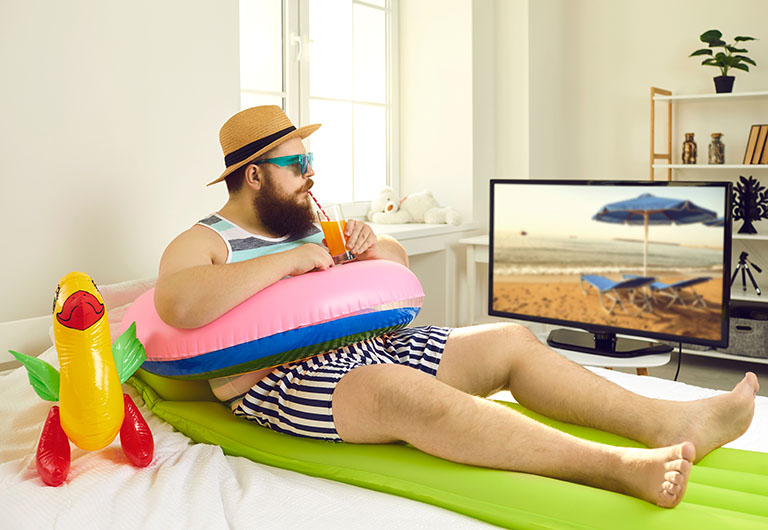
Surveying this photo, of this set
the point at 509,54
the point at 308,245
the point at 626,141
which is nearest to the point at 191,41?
the point at 308,245

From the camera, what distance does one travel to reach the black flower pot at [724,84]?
3623 mm

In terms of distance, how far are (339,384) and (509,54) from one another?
2859 mm

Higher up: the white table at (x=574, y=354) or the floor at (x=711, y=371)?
the white table at (x=574, y=354)

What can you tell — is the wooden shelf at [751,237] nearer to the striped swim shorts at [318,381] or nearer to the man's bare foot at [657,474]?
the striped swim shorts at [318,381]

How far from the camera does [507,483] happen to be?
1.18 meters

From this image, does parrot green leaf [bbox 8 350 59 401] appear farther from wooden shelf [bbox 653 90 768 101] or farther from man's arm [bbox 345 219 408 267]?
wooden shelf [bbox 653 90 768 101]

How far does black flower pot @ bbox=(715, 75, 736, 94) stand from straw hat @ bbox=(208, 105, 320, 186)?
269 cm

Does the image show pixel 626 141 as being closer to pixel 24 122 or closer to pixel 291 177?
pixel 291 177

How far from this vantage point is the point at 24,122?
1849 millimetres

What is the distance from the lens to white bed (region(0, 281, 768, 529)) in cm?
112

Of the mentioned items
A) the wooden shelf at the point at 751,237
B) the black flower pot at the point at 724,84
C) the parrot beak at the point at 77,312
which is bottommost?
the parrot beak at the point at 77,312

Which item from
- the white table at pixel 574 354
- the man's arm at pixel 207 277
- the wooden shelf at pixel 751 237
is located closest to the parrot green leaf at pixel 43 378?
the man's arm at pixel 207 277

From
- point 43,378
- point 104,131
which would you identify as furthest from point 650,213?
point 43,378

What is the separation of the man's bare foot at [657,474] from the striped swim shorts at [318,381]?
0.53 m
